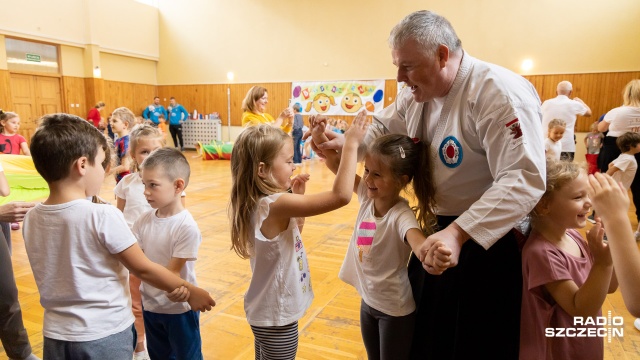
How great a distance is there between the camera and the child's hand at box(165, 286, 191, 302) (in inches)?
57.6

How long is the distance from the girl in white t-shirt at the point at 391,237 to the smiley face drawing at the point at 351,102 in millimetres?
11907

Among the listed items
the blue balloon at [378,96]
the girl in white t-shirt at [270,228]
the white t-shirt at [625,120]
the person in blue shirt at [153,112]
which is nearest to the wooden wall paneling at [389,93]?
the blue balloon at [378,96]

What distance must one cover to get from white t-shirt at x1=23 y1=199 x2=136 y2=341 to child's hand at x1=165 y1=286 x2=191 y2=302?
0.20m

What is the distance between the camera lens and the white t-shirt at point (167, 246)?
176cm

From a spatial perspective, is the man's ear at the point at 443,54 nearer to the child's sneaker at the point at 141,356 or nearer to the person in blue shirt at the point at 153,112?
the child's sneaker at the point at 141,356

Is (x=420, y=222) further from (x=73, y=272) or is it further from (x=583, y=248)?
(x=73, y=272)

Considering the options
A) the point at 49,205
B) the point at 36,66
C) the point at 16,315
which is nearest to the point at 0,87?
the point at 36,66

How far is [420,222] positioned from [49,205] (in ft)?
4.29

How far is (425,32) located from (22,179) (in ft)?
17.8

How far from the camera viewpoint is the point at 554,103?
6777 mm

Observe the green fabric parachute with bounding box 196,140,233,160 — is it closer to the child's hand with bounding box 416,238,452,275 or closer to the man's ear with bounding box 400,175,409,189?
the man's ear with bounding box 400,175,409,189

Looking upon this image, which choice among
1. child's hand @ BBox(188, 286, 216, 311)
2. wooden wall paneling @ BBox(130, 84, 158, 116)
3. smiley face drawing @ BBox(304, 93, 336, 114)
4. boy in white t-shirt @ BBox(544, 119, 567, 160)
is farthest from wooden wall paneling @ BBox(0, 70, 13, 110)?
boy in white t-shirt @ BBox(544, 119, 567, 160)

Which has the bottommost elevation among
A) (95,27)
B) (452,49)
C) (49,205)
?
(49,205)

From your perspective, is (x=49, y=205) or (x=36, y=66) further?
(x=36, y=66)
